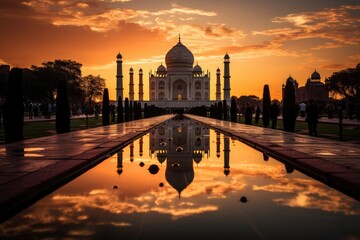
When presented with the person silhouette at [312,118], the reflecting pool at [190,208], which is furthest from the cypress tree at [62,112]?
the reflecting pool at [190,208]

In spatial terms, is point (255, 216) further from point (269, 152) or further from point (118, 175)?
point (269, 152)

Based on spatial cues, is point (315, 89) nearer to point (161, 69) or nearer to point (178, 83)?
point (178, 83)

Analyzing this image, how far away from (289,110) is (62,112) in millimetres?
6964

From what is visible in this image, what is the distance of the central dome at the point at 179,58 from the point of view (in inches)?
2717

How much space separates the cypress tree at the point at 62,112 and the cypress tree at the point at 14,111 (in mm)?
2315

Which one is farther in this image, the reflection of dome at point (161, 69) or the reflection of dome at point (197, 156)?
the reflection of dome at point (161, 69)

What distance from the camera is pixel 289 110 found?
42.2ft

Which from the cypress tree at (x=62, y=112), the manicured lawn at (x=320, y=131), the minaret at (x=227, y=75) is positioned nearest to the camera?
the manicured lawn at (x=320, y=131)

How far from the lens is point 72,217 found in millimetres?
2666

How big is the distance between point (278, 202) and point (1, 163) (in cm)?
331

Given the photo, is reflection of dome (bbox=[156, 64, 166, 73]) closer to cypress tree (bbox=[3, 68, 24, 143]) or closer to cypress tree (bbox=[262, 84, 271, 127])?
cypress tree (bbox=[262, 84, 271, 127])

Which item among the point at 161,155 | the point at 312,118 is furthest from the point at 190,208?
the point at 312,118

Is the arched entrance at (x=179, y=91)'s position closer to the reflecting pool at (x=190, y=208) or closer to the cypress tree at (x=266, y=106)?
the cypress tree at (x=266, y=106)

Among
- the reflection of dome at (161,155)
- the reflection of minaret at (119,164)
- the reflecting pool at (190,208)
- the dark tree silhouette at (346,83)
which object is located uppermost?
the dark tree silhouette at (346,83)
